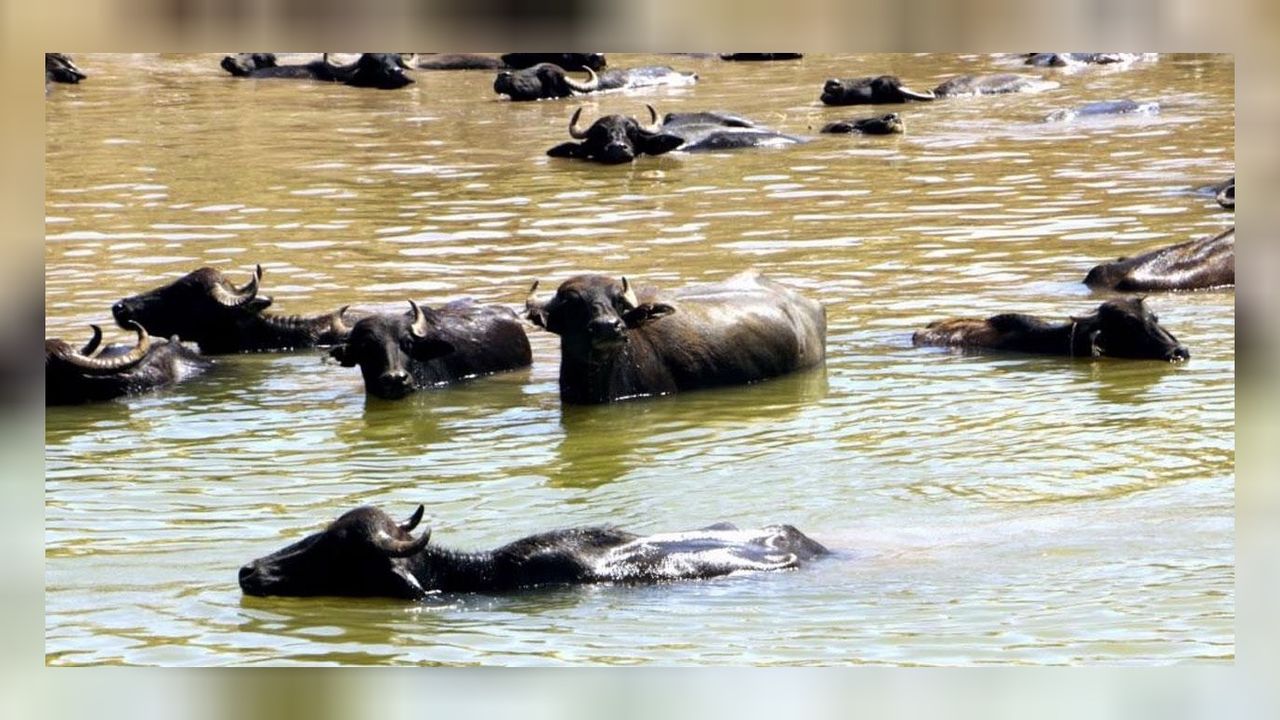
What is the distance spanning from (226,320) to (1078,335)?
4640 millimetres

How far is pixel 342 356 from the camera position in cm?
1125

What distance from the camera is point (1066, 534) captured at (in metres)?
8.31

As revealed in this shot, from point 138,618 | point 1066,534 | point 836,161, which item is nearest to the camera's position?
point 138,618

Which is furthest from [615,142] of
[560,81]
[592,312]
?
[592,312]

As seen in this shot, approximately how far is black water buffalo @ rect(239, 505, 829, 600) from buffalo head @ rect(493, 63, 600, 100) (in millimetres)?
15604

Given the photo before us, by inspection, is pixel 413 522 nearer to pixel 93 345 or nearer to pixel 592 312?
pixel 592 312

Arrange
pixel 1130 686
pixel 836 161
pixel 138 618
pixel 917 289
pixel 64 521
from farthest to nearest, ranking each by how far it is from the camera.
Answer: pixel 836 161 → pixel 917 289 → pixel 64 521 → pixel 138 618 → pixel 1130 686

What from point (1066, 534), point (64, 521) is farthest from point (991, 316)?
point (64, 521)

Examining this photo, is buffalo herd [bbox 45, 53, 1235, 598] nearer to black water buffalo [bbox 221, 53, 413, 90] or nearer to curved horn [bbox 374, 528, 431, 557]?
curved horn [bbox 374, 528, 431, 557]

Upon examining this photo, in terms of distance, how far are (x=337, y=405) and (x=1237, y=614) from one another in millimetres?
5549

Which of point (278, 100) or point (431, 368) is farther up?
point (278, 100)

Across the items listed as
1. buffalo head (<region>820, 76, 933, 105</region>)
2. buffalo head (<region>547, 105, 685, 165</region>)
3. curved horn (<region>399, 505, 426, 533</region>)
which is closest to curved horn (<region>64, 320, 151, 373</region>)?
curved horn (<region>399, 505, 426, 533</region>)
